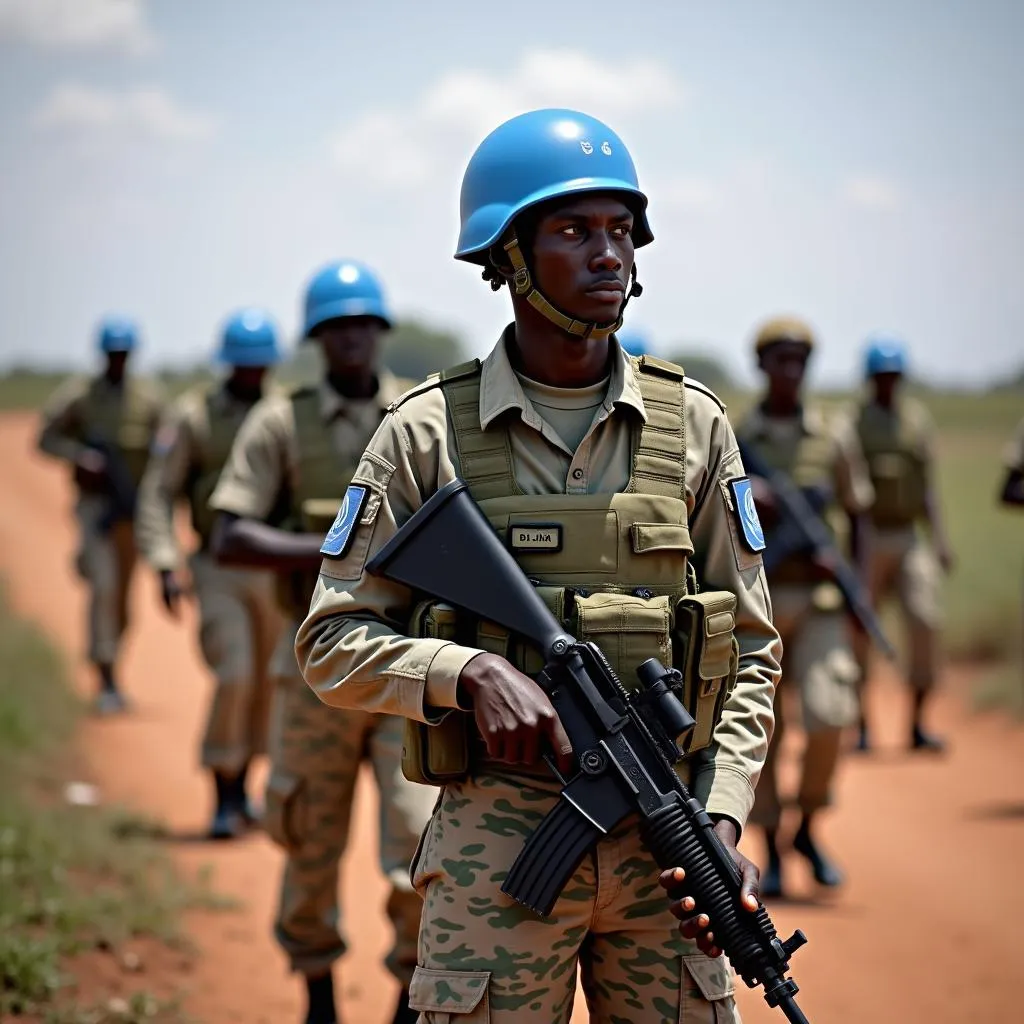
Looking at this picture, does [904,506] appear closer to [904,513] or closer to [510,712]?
[904,513]

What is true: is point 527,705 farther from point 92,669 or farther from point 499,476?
point 92,669

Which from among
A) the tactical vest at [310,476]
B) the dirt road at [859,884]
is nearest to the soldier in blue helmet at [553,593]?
the dirt road at [859,884]

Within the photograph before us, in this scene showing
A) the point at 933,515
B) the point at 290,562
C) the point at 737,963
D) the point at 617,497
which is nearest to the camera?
the point at 737,963

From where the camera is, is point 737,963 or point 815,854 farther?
point 815,854

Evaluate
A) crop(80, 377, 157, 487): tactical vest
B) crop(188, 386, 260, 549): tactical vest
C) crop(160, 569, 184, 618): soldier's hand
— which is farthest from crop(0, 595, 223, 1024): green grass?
crop(80, 377, 157, 487): tactical vest

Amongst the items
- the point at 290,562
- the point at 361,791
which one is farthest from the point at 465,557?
the point at 361,791

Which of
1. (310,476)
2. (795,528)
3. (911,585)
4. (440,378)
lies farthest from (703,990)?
(911,585)

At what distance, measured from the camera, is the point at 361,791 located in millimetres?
10477

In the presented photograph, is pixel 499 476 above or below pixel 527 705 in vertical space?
above

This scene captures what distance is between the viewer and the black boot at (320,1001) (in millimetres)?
5594

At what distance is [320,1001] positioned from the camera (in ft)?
18.4

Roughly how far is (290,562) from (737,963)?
3089 mm

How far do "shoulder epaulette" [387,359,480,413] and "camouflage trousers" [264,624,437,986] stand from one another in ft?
6.77

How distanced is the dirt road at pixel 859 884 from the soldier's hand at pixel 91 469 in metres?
1.74
